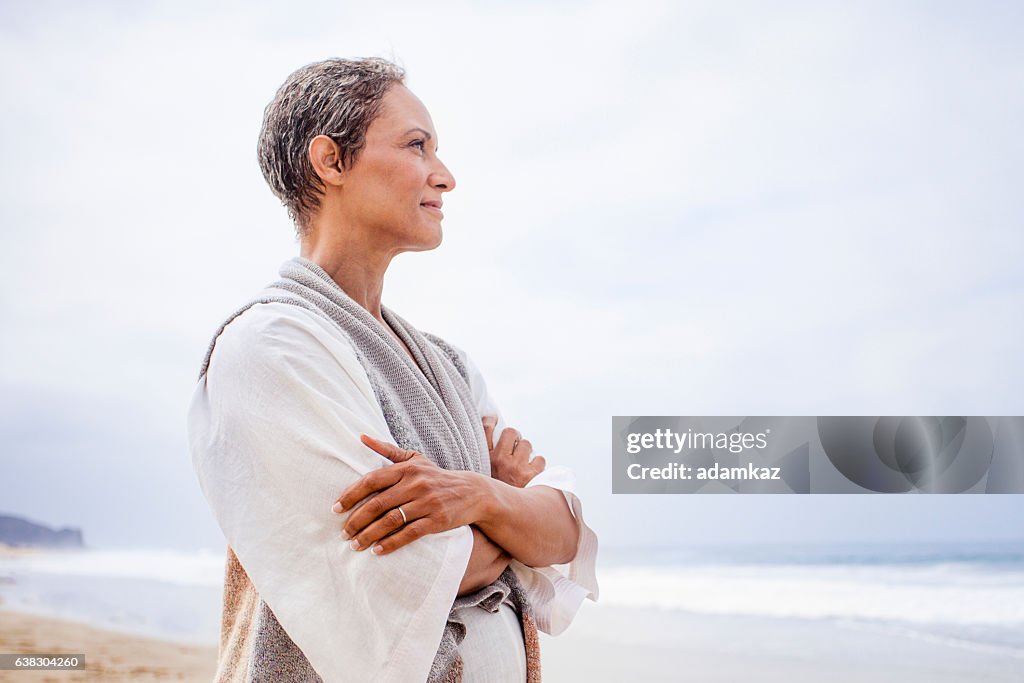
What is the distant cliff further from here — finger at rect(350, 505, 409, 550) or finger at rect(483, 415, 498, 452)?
finger at rect(350, 505, 409, 550)

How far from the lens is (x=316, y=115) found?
4.71 feet

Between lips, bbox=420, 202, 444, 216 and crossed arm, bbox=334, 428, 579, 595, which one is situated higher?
lips, bbox=420, 202, 444, 216

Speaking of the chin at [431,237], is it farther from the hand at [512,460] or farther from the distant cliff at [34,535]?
the distant cliff at [34,535]

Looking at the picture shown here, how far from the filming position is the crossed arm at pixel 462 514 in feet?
3.68

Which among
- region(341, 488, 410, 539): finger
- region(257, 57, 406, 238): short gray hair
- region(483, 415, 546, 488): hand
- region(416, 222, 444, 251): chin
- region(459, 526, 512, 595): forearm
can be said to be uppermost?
region(257, 57, 406, 238): short gray hair

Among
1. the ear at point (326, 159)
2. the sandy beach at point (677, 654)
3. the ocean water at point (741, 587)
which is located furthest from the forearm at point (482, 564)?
the ocean water at point (741, 587)

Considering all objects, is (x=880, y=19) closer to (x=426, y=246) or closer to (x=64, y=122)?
(x=64, y=122)

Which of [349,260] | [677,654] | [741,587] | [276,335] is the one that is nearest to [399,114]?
[349,260]

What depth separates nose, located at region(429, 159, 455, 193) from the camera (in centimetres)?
145

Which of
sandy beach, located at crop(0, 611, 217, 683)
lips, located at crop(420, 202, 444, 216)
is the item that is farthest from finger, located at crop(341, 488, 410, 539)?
sandy beach, located at crop(0, 611, 217, 683)

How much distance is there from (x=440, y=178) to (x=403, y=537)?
1.87 ft

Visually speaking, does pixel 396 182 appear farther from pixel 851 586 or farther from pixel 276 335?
pixel 851 586

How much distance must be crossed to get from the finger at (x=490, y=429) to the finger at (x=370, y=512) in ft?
1.39

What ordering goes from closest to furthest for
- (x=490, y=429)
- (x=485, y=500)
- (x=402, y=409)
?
1. (x=485, y=500)
2. (x=402, y=409)
3. (x=490, y=429)
